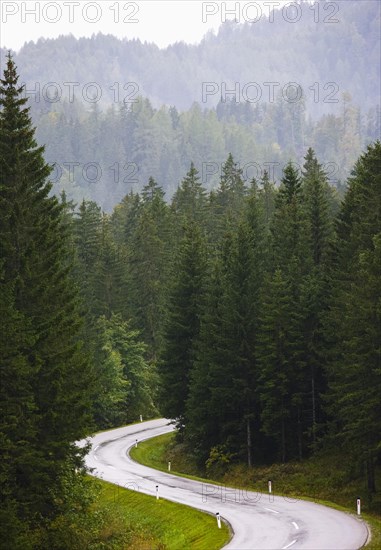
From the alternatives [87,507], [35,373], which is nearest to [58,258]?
[35,373]

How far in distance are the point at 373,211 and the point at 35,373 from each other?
68.4ft

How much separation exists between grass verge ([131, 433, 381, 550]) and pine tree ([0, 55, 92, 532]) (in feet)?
40.3

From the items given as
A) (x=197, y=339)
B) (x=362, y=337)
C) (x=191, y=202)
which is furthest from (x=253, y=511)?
(x=191, y=202)

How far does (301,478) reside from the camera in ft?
147

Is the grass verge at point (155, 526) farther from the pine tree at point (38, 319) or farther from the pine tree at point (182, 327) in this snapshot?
the pine tree at point (182, 327)

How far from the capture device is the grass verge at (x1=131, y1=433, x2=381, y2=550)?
131 ft

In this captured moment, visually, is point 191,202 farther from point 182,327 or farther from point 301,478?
point 301,478

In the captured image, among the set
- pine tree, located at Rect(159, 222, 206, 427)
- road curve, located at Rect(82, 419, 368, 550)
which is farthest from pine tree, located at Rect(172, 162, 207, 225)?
road curve, located at Rect(82, 419, 368, 550)

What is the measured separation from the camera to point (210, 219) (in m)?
102

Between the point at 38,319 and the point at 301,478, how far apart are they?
19139 millimetres

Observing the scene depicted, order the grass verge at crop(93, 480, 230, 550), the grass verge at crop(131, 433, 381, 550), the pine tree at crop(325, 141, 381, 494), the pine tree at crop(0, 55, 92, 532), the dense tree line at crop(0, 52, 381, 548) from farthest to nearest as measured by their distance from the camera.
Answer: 1. the grass verge at crop(131, 433, 381, 550)
2. the pine tree at crop(325, 141, 381, 494)
3. the grass verge at crop(93, 480, 230, 550)
4. the dense tree line at crop(0, 52, 381, 548)
5. the pine tree at crop(0, 55, 92, 532)

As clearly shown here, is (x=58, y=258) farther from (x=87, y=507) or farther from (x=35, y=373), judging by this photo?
(x=87, y=507)

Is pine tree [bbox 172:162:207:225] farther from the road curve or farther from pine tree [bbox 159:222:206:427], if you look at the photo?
the road curve

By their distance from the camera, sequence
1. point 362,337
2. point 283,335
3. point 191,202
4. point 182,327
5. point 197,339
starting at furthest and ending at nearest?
1. point 191,202
2. point 182,327
3. point 197,339
4. point 283,335
5. point 362,337
